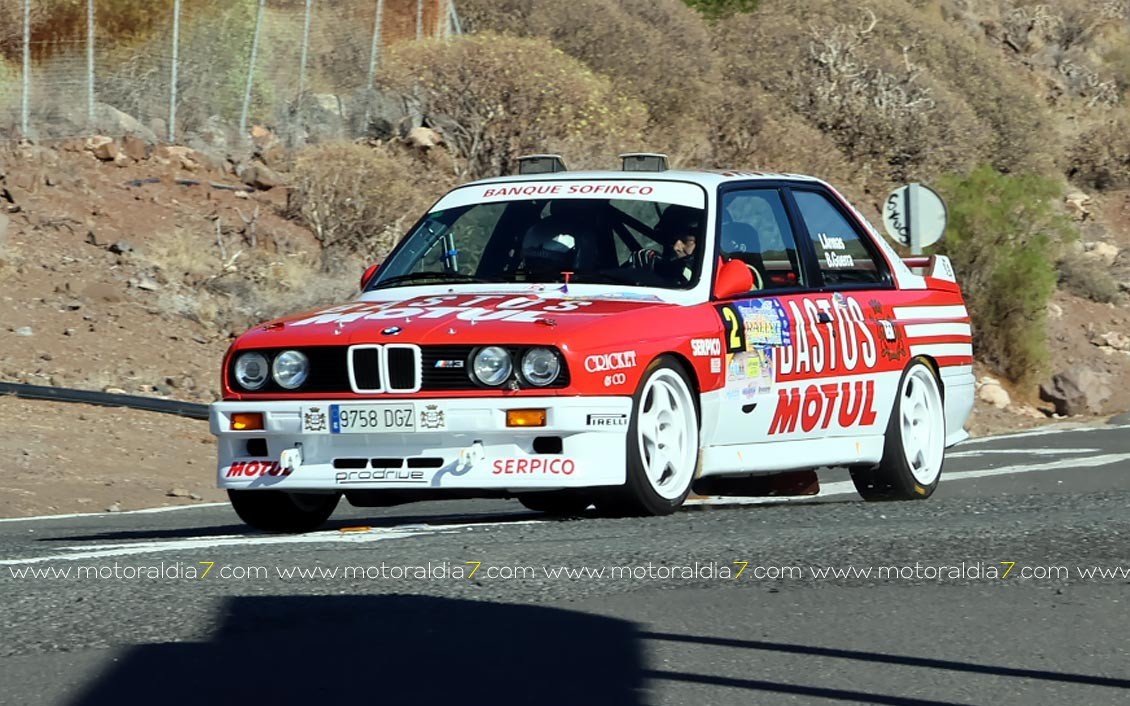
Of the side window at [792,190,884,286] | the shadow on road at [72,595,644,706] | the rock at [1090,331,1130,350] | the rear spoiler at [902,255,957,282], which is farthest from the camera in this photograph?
the rock at [1090,331,1130,350]

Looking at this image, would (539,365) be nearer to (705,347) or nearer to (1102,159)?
(705,347)

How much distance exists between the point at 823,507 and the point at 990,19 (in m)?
41.4

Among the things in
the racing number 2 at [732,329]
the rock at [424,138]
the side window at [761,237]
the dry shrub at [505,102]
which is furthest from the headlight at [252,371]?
the rock at [424,138]

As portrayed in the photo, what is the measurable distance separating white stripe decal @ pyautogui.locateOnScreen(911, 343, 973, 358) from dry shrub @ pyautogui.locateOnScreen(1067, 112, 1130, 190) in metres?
30.6

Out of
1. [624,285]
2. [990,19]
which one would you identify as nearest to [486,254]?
[624,285]

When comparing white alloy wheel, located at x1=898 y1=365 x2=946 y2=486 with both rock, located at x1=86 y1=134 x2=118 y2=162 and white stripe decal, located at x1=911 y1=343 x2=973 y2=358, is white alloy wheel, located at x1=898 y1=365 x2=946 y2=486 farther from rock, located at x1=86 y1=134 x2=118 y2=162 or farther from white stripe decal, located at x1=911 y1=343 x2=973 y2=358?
rock, located at x1=86 y1=134 x2=118 y2=162

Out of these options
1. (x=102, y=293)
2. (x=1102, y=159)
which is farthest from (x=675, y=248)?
(x=1102, y=159)

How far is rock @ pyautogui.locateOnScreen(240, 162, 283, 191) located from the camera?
24.5 m

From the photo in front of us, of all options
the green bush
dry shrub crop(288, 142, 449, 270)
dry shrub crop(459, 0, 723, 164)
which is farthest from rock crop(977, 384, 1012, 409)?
dry shrub crop(288, 142, 449, 270)

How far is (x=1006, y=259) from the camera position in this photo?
88.8ft

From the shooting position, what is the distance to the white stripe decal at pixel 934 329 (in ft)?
33.6

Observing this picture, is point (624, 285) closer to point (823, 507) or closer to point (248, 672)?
point (823, 507)

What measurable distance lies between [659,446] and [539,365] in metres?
0.72

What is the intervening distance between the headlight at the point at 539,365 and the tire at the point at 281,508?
1.23 metres
